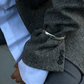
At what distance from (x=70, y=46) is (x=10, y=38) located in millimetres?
324

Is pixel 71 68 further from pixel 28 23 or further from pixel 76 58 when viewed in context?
pixel 28 23

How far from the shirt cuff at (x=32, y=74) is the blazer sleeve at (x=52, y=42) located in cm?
3

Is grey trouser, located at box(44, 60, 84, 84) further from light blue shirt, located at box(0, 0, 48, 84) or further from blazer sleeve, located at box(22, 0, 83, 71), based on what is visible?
light blue shirt, located at box(0, 0, 48, 84)

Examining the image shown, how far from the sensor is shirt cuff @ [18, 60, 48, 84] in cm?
50

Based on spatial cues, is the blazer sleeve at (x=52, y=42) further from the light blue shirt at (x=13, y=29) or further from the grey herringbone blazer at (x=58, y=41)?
the light blue shirt at (x=13, y=29)

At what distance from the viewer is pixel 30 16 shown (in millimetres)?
578

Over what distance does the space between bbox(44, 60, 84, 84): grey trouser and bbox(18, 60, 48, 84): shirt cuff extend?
0.09 ft

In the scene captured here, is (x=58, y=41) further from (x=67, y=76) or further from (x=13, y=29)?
(x=13, y=29)

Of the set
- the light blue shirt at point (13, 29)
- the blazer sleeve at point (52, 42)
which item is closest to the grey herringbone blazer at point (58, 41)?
the blazer sleeve at point (52, 42)

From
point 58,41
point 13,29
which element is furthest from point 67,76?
point 13,29

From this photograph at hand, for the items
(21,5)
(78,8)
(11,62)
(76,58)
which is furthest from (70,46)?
(11,62)

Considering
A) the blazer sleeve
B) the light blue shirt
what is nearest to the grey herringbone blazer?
the blazer sleeve

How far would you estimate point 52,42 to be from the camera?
458mm

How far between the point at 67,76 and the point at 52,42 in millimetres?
148
